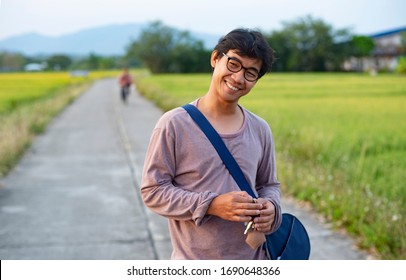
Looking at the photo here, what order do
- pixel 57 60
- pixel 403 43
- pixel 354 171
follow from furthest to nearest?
pixel 403 43 → pixel 57 60 → pixel 354 171

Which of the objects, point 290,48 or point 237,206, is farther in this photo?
point 290,48

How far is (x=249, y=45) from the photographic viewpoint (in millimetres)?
1667

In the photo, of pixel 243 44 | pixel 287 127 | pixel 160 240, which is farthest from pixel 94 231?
pixel 287 127

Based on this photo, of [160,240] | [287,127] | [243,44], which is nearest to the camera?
[243,44]

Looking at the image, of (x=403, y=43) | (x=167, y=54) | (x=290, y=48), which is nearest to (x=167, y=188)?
(x=290, y=48)

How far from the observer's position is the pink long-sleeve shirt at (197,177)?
5.57 feet

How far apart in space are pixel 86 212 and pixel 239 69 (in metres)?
3.63

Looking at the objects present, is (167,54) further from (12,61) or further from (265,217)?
(265,217)

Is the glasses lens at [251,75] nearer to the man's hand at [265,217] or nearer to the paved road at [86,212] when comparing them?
the man's hand at [265,217]

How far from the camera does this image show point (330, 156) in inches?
269

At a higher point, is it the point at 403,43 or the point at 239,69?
the point at 239,69

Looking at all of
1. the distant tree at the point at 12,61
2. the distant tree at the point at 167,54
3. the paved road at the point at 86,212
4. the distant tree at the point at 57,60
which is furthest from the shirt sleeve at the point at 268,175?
the distant tree at the point at 167,54

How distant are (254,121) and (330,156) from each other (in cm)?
520
